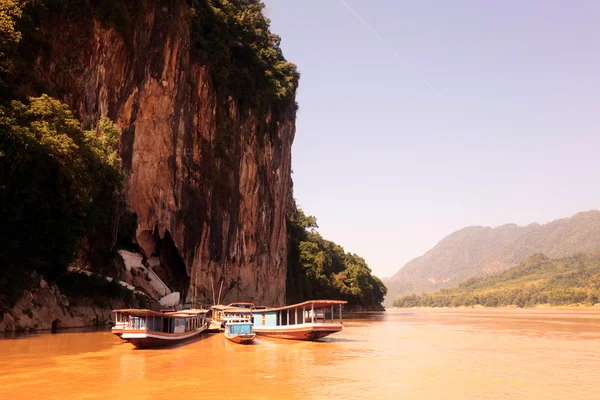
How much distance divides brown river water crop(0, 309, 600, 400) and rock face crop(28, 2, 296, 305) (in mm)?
18380

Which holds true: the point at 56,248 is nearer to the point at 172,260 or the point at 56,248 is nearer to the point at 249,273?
the point at 172,260

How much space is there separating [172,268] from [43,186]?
26.0m

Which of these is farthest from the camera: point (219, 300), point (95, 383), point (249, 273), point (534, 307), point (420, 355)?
point (534, 307)

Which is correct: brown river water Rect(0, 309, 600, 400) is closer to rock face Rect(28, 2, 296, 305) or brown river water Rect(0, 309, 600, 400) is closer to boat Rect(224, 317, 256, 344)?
boat Rect(224, 317, 256, 344)

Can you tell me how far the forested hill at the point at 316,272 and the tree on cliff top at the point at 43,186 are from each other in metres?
55.2

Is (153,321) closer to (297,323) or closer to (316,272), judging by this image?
(297,323)

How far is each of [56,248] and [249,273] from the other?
120 ft

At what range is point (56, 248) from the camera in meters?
29.2

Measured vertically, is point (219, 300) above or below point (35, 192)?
below

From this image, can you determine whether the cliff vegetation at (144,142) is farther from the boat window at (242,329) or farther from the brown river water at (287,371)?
the boat window at (242,329)

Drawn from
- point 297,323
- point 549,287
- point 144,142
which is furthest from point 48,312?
point 549,287

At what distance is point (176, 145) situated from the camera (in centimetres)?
4791

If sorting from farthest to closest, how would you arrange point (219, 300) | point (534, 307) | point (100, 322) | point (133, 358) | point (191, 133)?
point (534, 307) → point (219, 300) → point (191, 133) → point (100, 322) → point (133, 358)

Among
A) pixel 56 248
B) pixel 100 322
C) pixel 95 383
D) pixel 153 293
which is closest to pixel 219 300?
pixel 153 293
